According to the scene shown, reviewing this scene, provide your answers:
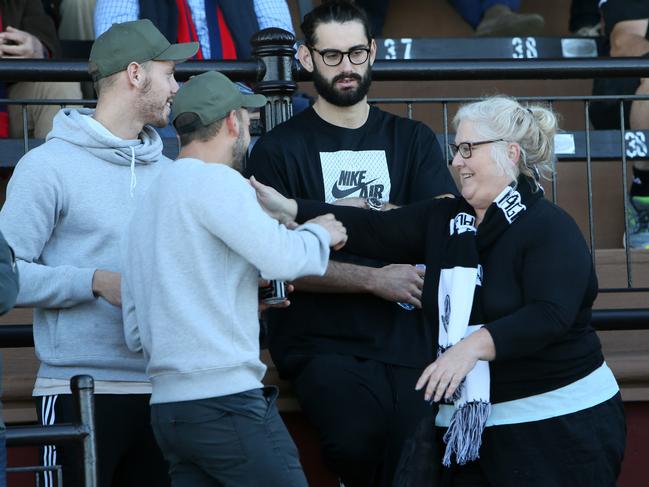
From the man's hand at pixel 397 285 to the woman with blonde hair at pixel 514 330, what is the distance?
1.30ft

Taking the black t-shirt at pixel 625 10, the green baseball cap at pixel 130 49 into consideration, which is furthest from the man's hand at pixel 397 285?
the black t-shirt at pixel 625 10

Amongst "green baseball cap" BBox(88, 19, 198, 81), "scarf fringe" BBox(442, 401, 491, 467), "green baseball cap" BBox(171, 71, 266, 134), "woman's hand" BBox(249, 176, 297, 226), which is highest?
"green baseball cap" BBox(88, 19, 198, 81)

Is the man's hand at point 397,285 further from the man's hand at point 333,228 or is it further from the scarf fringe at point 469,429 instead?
the scarf fringe at point 469,429

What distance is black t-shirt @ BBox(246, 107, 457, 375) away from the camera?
429cm

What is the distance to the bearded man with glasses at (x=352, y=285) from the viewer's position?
13.7ft

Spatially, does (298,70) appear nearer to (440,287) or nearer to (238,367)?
(440,287)

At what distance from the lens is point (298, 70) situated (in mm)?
4836

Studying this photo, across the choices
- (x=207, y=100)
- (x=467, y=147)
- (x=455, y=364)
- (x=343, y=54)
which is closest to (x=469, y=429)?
(x=455, y=364)

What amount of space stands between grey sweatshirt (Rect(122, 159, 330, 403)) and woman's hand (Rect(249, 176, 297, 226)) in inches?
24.1

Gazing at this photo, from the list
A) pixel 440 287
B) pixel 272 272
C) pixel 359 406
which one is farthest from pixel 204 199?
pixel 359 406

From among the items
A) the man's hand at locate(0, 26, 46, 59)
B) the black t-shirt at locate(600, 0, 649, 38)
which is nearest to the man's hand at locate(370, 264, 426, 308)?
the man's hand at locate(0, 26, 46, 59)

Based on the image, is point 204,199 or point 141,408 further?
point 141,408

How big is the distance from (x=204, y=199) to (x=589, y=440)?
56.2 inches

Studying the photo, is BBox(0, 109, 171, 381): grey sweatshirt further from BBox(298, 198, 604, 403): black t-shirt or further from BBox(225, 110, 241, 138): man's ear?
BBox(298, 198, 604, 403): black t-shirt
